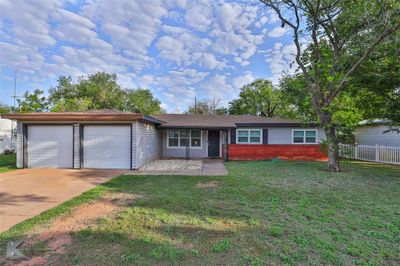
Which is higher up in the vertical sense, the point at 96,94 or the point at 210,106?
the point at 96,94

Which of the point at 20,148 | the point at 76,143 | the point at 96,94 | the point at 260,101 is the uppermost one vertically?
the point at 96,94

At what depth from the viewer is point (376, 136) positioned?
16.3 metres

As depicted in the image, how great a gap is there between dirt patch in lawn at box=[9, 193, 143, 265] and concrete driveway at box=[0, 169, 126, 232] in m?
0.78

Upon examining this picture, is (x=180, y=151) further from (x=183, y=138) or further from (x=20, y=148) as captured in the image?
(x=20, y=148)

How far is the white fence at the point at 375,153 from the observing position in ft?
42.6

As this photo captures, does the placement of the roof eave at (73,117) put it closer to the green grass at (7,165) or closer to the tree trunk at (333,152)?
the green grass at (7,165)

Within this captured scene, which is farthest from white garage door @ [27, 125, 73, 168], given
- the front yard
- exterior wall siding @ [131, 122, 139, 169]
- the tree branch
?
the tree branch

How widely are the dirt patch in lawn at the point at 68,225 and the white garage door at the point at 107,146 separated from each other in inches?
199

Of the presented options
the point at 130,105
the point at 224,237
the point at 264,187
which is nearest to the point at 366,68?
the point at 264,187

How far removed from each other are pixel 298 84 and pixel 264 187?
8768mm

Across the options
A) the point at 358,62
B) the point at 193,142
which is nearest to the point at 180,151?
the point at 193,142

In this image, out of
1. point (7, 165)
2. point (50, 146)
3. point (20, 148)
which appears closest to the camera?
point (20, 148)

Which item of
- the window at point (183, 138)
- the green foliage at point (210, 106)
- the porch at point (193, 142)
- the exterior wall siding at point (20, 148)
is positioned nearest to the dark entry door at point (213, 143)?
the porch at point (193, 142)

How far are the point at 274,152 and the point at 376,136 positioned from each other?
7805mm
